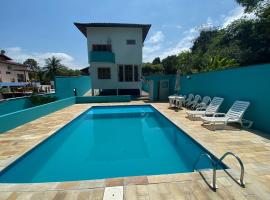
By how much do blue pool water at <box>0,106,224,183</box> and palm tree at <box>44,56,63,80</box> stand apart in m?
47.2

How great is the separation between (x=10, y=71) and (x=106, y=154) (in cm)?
4577

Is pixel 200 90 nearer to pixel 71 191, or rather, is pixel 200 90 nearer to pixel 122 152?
pixel 122 152

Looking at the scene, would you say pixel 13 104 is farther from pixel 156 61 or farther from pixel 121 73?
pixel 156 61

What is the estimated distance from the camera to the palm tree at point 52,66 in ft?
168

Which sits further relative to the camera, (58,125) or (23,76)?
(23,76)

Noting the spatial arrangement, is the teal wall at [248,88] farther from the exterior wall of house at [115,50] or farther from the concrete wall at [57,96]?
the concrete wall at [57,96]

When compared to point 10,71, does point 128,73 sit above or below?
below

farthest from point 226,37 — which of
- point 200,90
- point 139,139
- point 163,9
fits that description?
point 139,139

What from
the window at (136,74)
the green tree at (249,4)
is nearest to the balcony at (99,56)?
the window at (136,74)

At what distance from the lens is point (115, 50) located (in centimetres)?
2041

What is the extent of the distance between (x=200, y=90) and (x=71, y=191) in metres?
11.0

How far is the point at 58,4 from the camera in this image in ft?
41.5

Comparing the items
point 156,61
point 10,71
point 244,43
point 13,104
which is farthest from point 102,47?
point 156,61

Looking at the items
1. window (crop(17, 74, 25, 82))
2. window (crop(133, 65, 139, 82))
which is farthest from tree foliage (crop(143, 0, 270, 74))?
window (crop(17, 74, 25, 82))
